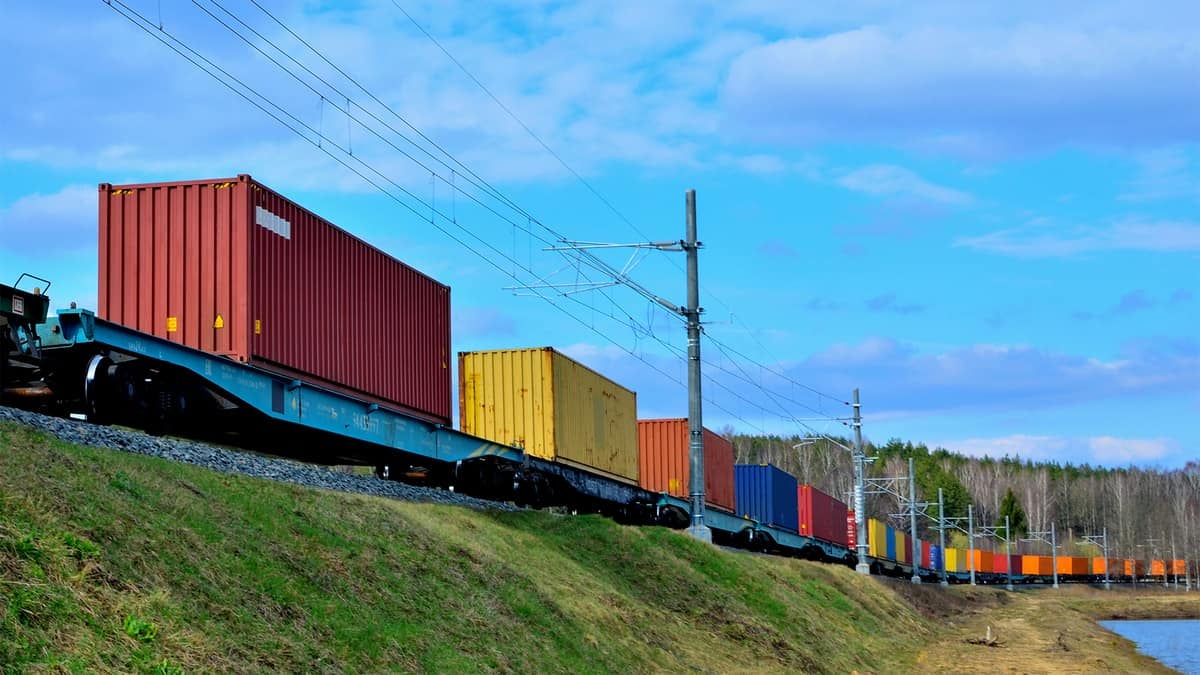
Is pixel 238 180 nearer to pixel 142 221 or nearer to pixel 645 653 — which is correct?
pixel 142 221

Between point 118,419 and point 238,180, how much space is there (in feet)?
13.5

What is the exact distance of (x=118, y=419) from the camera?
53.6 feet

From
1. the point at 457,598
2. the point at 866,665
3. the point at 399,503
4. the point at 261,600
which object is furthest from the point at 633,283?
the point at 261,600

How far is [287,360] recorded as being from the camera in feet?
63.3

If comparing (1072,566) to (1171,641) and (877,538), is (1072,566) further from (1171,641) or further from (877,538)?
(1171,641)

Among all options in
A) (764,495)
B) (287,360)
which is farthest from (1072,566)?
(287,360)

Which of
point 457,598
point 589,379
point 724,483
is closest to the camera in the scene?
point 457,598

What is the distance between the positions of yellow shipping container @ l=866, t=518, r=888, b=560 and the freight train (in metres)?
34.2

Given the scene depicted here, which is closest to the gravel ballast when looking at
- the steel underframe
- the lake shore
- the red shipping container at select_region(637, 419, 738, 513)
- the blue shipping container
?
the steel underframe

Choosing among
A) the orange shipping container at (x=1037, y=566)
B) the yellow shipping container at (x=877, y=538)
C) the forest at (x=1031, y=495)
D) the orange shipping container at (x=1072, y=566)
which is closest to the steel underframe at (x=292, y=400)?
the yellow shipping container at (x=877, y=538)

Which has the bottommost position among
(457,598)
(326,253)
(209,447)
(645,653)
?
(645,653)

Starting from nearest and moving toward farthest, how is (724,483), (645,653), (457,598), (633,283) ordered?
(457,598), (645,653), (633,283), (724,483)

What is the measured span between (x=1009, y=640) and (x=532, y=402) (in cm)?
1716

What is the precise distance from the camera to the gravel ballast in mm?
15492
